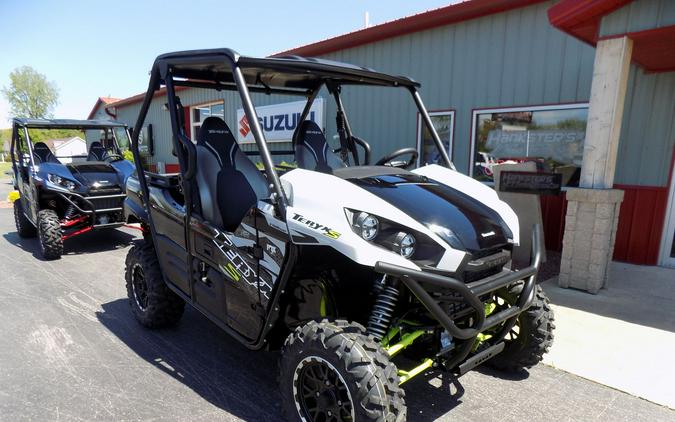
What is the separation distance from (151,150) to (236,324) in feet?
4.75

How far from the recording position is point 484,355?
2162 millimetres

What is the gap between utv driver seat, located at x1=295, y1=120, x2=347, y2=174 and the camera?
3.77m

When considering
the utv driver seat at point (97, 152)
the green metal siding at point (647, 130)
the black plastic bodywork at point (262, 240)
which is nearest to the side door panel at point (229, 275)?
the black plastic bodywork at point (262, 240)

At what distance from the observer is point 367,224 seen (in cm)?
194

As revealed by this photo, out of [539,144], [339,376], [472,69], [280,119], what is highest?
[472,69]

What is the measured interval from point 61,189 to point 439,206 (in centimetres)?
557

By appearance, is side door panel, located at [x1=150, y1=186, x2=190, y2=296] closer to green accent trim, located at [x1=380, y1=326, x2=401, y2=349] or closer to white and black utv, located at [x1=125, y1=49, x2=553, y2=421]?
white and black utv, located at [x1=125, y1=49, x2=553, y2=421]

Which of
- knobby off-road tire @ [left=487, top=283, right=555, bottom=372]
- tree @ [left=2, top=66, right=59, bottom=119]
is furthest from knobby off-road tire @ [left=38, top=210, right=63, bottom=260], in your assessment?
tree @ [left=2, top=66, right=59, bottom=119]

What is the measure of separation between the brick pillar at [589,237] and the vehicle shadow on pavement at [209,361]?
339cm

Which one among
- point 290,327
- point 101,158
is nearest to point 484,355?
point 290,327

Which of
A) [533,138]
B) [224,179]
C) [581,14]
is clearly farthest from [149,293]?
[533,138]

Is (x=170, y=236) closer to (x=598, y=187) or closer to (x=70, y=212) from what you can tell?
(x=70, y=212)

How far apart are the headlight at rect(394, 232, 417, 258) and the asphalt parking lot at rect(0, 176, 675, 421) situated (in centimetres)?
112

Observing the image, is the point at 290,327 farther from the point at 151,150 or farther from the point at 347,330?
the point at 151,150
